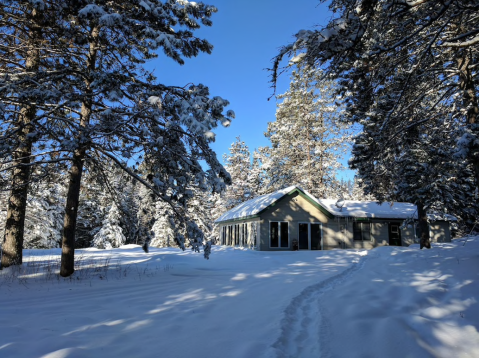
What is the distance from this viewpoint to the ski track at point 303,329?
10.4 ft

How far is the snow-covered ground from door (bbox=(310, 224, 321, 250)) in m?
12.9

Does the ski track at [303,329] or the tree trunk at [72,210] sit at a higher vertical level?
the tree trunk at [72,210]

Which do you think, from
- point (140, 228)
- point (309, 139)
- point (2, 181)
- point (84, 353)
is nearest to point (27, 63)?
point (2, 181)

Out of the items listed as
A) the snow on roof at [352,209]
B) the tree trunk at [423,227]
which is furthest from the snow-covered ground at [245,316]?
the snow on roof at [352,209]

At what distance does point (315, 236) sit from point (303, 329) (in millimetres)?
17154

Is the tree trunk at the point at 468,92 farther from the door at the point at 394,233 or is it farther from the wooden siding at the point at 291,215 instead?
the door at the point at 394,233

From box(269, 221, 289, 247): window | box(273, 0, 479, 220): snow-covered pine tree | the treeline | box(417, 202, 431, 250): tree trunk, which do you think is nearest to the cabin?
box(269, 221, 289, 247): window

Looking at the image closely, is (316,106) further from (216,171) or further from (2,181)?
(2,181)

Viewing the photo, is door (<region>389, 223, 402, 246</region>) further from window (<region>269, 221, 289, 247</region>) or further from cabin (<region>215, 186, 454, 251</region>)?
window (<region>269, 221, 289, 247</region>)

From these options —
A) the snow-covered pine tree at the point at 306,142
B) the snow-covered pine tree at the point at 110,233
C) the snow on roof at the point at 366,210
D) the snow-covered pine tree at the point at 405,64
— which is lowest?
the snow-covered pine tree at the point at 110,233

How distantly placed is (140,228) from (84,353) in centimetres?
533

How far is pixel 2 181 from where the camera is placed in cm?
798

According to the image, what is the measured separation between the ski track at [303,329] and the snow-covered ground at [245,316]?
0.01 m

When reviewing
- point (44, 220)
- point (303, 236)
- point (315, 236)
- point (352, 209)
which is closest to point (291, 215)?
point (303, 236)
